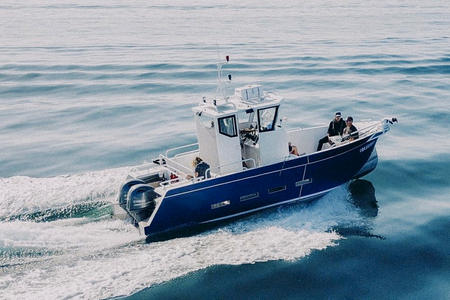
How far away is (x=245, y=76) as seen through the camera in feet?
110

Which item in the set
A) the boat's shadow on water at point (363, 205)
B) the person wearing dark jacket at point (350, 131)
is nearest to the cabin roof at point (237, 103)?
the person wearing dark jacket at point (350, 131)

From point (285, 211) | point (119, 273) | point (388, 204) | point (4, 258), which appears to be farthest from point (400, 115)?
point (4, 258)

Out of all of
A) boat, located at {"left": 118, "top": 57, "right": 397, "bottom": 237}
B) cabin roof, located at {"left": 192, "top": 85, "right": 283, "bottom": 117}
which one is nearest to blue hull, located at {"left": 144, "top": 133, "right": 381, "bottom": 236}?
boat, located at {"left": 118, "top": 57, "right": 397, "bottom": 237}

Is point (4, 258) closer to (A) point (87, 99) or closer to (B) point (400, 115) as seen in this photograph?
(A) point (87, 99)

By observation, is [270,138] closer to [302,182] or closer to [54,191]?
[302,182]

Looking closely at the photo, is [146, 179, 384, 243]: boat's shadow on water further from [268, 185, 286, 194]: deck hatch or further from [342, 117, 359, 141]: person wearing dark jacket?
[342, 117, 359, 141]: person wearing dark jacket

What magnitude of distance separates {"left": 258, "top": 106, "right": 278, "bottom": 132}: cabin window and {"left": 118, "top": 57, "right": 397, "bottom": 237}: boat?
0.10 ft

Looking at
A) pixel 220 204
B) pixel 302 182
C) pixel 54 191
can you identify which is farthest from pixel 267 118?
pixel 54 191

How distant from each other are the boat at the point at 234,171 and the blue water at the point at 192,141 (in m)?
0.61

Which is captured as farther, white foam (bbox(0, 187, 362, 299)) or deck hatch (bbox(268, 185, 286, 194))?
deck hatch (bbox(268, 185, 286, 194))

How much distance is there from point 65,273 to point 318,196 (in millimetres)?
8237

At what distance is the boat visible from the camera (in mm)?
13914

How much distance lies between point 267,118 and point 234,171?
6.30 ft

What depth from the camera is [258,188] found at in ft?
47.9
